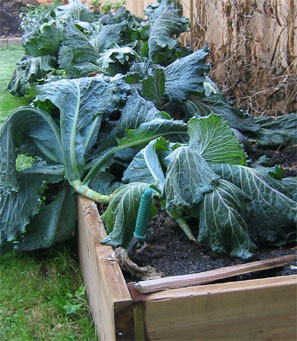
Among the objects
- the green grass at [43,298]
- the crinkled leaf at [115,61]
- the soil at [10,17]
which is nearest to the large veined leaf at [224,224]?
the green grass at [43,298]

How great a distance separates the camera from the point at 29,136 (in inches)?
109

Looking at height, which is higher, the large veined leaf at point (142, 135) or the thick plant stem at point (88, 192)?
the large veined leaf at point (142, 135)

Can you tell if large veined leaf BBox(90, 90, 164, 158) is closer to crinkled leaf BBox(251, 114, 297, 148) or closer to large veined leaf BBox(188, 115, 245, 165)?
large veined leaf BBox(188, 115, 245, 165)

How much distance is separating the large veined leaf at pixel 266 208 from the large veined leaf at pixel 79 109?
2.98 feet

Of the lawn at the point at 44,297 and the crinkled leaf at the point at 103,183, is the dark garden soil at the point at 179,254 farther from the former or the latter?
the lawn at the point at 44,297

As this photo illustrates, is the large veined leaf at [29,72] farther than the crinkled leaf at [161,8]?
Yes

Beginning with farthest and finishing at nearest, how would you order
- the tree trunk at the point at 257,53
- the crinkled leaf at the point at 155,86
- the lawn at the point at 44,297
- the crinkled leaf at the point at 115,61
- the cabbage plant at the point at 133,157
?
the crinkled leaf at the point at 115,61 < the tree trunk at the point at 257,53 < the crinkled leaf at the point at 155,86 < the lawn at the point at 44,297 < the cabbage plant at the point at 133,157

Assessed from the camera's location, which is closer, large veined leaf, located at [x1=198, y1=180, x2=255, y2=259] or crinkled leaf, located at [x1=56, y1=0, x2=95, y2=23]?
large veined leaf, located at [x1=198, y1=180, x2=255, y2=259]

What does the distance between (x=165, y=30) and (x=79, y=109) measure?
166cm

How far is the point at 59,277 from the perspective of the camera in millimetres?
2678

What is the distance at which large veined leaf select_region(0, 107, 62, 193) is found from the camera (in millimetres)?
2506

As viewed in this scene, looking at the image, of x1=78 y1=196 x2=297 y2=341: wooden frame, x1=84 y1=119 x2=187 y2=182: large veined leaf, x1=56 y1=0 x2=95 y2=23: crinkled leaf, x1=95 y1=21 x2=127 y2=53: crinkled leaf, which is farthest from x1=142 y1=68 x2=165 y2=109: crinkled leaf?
x1=56 y1=0 x2=95 y2=23: crinkled leaf

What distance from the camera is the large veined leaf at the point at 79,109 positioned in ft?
8.51

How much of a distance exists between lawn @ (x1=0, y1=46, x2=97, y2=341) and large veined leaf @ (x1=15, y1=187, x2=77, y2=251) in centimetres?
15
